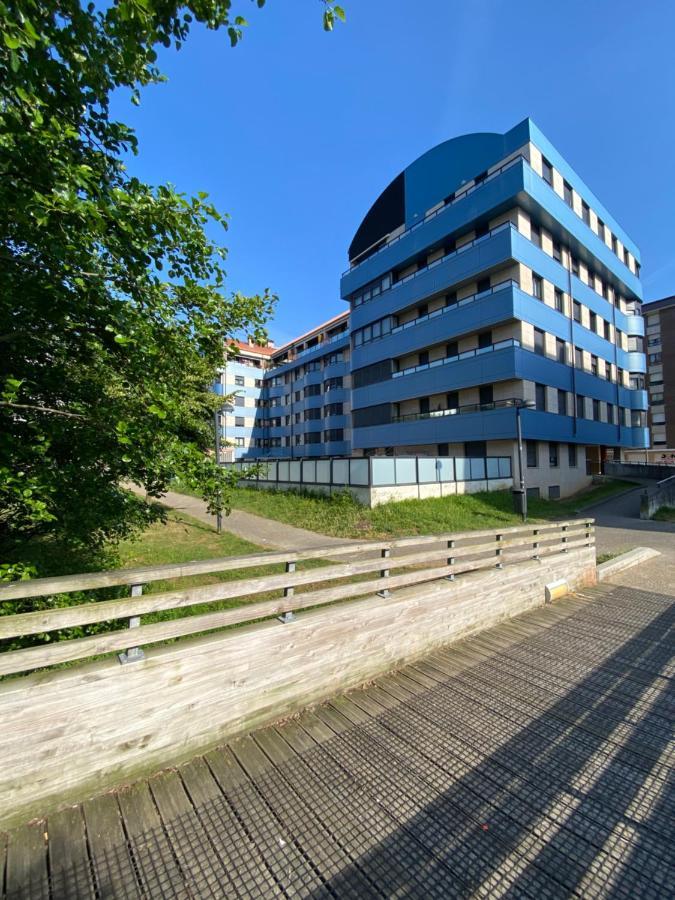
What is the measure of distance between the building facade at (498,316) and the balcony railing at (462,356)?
9 cm

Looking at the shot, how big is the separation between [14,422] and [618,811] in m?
5.81

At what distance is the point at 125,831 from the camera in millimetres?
2395

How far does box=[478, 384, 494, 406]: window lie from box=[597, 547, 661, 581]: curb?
1342 cm

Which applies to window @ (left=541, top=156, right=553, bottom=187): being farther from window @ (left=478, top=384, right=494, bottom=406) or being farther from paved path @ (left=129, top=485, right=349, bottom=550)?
paved path @ (left=129, top=485, right=349, bottom=550)

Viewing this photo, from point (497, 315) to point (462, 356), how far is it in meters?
3.09

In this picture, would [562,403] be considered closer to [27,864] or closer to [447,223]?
[447,223]

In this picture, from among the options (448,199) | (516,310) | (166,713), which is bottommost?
(166,713)

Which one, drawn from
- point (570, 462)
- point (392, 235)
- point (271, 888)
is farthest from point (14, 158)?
point (392, 235)

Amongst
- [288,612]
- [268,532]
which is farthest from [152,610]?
[268,532]

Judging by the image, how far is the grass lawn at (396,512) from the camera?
13891mm

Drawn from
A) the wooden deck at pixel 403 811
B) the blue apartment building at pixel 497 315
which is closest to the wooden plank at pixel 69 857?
the wooden deck at pixel 403 811

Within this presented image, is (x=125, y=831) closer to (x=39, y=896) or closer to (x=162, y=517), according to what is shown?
(x=39, y=896)

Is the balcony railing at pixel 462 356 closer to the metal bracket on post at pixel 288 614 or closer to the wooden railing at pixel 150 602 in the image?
the wooden railing at pixel 150 602

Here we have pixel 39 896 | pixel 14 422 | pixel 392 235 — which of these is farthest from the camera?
pixel 392 235
